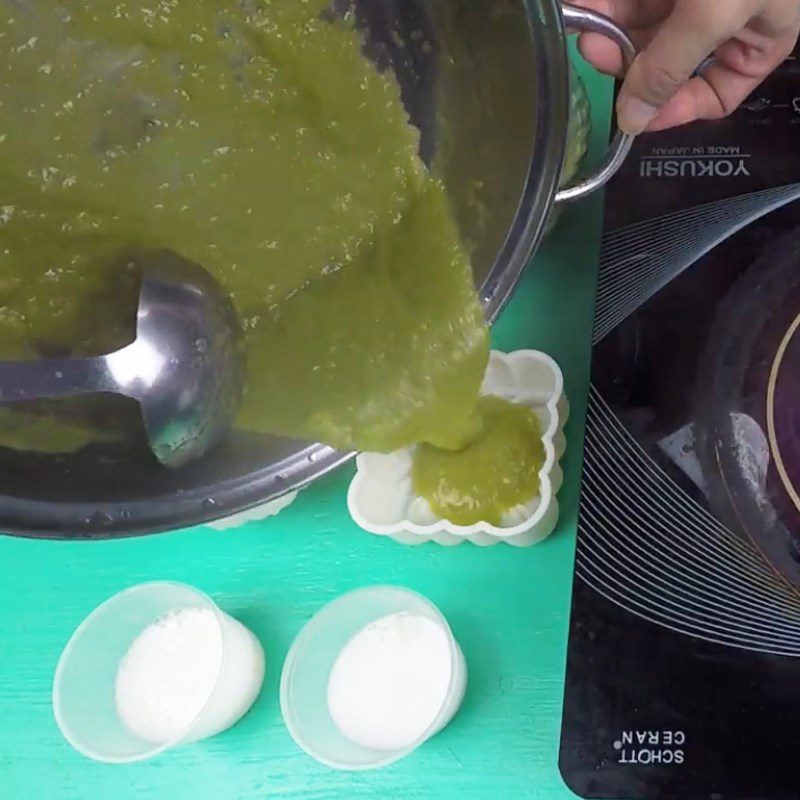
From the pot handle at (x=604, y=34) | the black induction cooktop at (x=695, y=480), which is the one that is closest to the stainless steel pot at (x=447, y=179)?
the pot handle at (x=604, y=34)

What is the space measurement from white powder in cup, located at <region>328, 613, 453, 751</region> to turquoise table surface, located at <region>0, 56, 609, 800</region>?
26 mm

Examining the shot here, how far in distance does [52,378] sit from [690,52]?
0.43 meters

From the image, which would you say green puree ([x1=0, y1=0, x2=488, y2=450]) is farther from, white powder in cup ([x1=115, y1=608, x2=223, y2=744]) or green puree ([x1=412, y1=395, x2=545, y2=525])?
white powder in cup ([x1=115, y1=608, x2=223, y2=744])

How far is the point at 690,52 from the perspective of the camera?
0.57m

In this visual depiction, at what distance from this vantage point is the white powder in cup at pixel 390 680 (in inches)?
29.9

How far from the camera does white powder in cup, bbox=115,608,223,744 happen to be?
2.60 ft

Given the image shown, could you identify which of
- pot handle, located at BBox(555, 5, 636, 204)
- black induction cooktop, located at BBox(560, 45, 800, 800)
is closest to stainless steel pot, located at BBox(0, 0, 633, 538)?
pot handle, located at BBox(555, 5, 636, 204)

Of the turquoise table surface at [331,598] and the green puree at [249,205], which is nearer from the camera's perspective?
the green puree at [249,205]

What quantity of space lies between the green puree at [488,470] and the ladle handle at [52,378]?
13.0 inches

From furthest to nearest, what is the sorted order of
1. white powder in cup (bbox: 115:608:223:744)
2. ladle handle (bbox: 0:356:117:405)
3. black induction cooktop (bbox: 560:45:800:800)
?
1. white powder in cup (bbox: 115:608:223:744)
2. black induction cooktop (bbox: 560:45:800:800)
3. ladle handle (bbox: 0:356:117:405)

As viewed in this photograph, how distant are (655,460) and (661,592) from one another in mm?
105

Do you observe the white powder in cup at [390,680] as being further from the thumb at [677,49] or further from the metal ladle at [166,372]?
the thumb at [677,49]

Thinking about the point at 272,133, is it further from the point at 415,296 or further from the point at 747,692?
the point at 747,692

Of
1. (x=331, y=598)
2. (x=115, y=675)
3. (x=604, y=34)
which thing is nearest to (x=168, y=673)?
(x=115, y=675)
